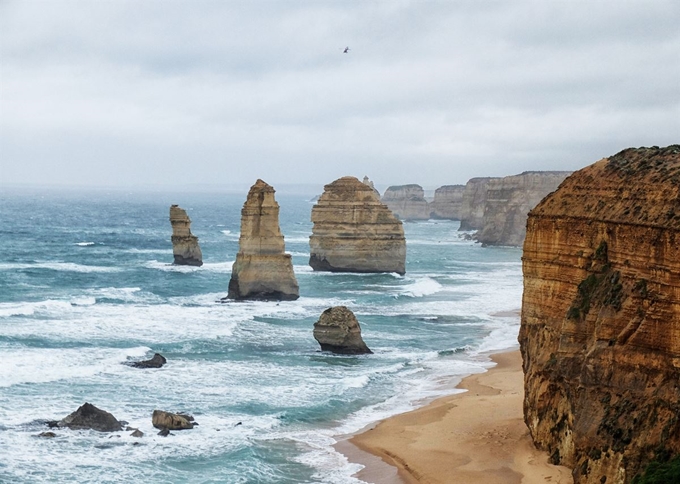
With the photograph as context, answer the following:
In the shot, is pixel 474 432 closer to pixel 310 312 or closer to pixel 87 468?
pixel 87 468

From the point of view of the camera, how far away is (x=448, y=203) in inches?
7613

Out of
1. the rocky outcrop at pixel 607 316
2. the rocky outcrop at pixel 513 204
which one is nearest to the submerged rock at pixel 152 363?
the rocky outcrop at pixel 607 316

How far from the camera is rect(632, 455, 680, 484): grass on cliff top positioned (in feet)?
59.5

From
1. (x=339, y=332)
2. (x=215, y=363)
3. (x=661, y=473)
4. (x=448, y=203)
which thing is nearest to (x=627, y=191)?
(x=661, y=473)

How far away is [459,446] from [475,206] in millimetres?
122729

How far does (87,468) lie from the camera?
83.5 ft

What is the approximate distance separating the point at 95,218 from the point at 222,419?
13220 cm

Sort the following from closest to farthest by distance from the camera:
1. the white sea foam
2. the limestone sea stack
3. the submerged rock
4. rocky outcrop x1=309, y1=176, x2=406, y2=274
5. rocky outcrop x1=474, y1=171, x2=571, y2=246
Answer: the submerged rock < the limestone sea stack < the white sea foam < rocky outcrop x1=309, y1=176, x2=406, y2=274 < rocky outcrop x1=474, y1=171, x2=571, y2=246

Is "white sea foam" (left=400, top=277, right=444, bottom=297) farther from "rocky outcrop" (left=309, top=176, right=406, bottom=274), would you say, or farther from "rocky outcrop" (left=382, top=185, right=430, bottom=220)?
"rocky outcrop" (left=382, top=185, right=430, bottom=220)

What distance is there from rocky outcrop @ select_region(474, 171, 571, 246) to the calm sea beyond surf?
3451cm

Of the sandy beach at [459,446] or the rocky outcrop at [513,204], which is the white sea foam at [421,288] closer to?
the sandy beach at [459,446]

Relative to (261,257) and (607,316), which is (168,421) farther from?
(261,257)

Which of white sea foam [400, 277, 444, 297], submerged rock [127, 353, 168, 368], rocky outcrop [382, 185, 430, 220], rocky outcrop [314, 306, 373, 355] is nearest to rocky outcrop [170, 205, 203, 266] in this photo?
white sea foam [400, 277, 444, 297]

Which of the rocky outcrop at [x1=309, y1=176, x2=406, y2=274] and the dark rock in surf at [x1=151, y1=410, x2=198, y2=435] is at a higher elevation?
the rocky outcrop at [x1=309, y1=176, x2=406, y2=274]
